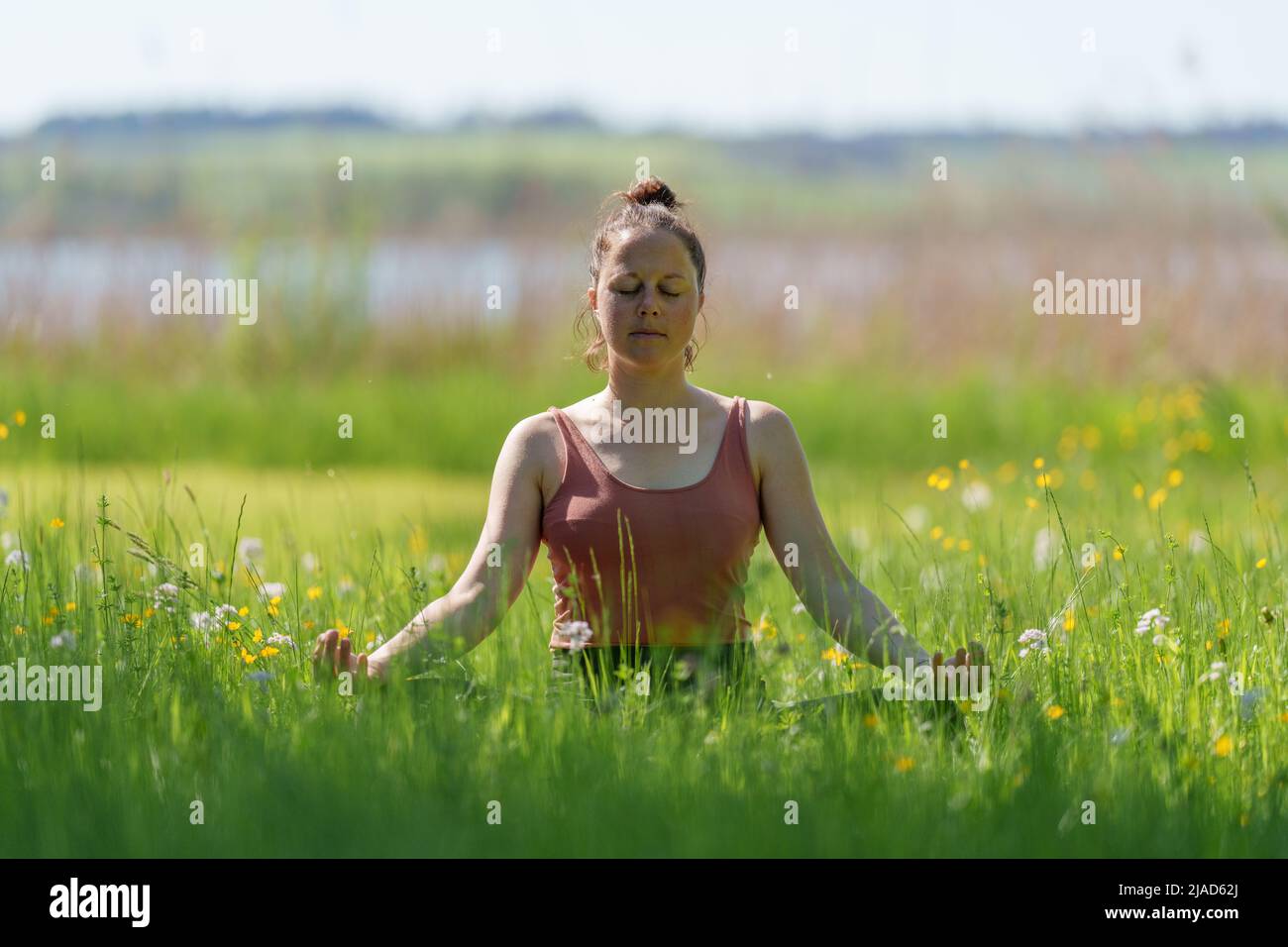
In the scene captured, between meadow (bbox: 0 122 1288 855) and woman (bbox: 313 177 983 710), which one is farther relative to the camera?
woman (bbox: 313 177 983 710)

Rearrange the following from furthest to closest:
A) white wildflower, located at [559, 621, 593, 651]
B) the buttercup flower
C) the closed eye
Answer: the buttercup flower → the closed eye → white wildflower, located at [559, 621, 593, 651]

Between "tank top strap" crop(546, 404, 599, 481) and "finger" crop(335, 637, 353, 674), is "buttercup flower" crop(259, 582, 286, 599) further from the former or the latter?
"tank top strap" crop(546, 404, 599, 481)

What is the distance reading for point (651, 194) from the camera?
12.6 ft

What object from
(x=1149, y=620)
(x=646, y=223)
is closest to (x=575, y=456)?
(x=646, y=223)

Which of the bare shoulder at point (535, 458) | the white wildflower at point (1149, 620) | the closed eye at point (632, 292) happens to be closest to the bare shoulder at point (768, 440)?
the closed eye at point (632, 292)

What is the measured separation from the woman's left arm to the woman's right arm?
18.6 inches

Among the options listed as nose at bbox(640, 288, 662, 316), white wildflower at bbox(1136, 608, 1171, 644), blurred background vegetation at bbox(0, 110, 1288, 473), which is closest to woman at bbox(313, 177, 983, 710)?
nose at bbox(640, 288, 662, 316)

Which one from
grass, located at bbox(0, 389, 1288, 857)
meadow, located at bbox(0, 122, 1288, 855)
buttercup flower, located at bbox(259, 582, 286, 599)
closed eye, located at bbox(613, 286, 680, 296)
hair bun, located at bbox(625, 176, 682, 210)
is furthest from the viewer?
buttercup flower, located at bbox(259, 582, 286, 599)

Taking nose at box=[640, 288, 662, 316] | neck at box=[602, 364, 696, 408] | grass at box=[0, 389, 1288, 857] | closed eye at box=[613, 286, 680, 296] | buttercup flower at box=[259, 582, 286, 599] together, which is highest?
closed eye at box=[613, 286, 680, 296]

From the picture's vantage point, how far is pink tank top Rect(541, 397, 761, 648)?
358 cm

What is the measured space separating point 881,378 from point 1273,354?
8.03 feet

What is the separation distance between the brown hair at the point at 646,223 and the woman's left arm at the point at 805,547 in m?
0.27

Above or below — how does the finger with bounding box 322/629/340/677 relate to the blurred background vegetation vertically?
below

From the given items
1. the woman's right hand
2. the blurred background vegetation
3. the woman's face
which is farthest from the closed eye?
the blurred background vegetation
